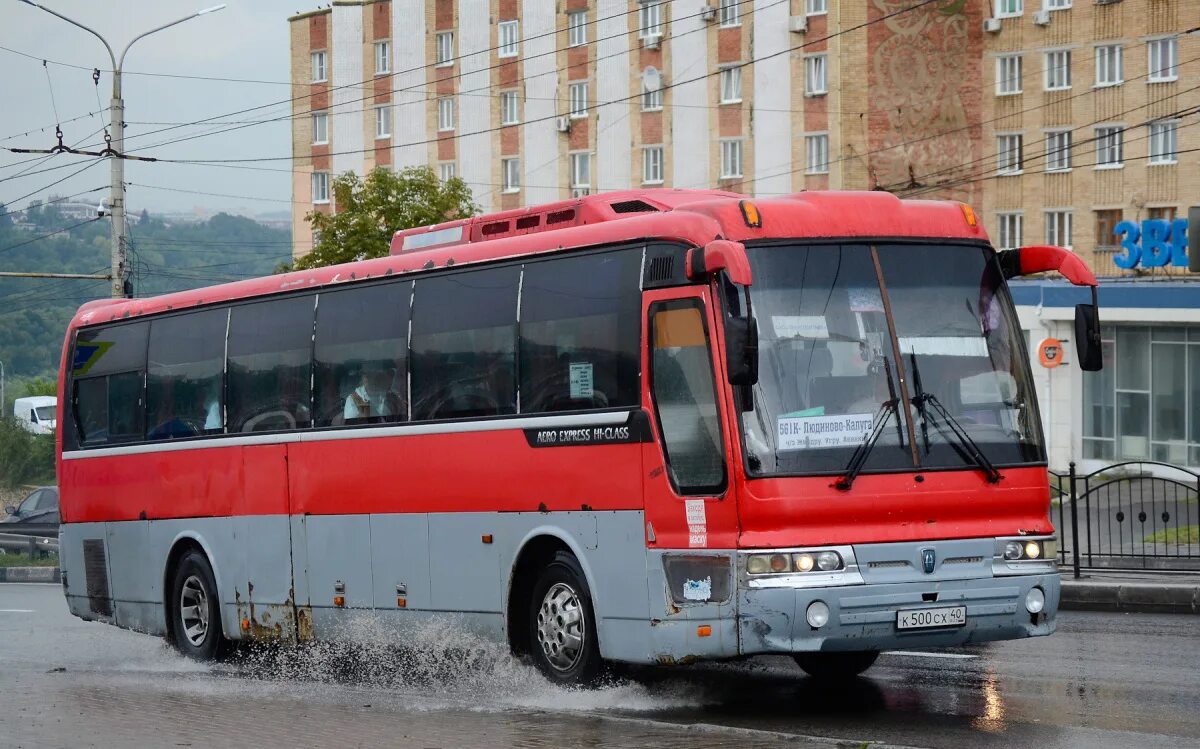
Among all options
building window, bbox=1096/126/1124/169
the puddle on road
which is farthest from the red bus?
building window, bbox=1096/126/1124/169

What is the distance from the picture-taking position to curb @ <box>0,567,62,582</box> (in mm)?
35875

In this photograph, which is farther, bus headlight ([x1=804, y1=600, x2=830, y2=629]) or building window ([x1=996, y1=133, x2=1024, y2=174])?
building window ([x1=996, y1=133, x2=1024, y2=174])

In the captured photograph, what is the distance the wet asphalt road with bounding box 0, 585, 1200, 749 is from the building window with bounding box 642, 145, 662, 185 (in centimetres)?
5324

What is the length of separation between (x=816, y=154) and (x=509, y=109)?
15351 millimetres

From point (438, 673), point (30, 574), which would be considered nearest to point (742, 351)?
point (438, 673)

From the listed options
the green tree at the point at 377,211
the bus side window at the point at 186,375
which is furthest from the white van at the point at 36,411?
the bus side window at the point at 186,375

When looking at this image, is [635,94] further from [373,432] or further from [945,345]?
[945,345]

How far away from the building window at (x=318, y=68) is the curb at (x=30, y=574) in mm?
47922

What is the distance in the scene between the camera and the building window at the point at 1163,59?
60312mm

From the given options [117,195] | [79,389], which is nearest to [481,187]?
[117,195]

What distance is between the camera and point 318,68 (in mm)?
81688

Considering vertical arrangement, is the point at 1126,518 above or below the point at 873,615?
below

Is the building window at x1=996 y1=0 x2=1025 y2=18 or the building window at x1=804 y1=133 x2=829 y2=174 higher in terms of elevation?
the building window at x1=996 y1=0 x2=1025 y2=18

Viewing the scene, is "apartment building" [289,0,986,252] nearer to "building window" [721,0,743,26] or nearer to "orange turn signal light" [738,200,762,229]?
"building window" [721,0,743,26]
